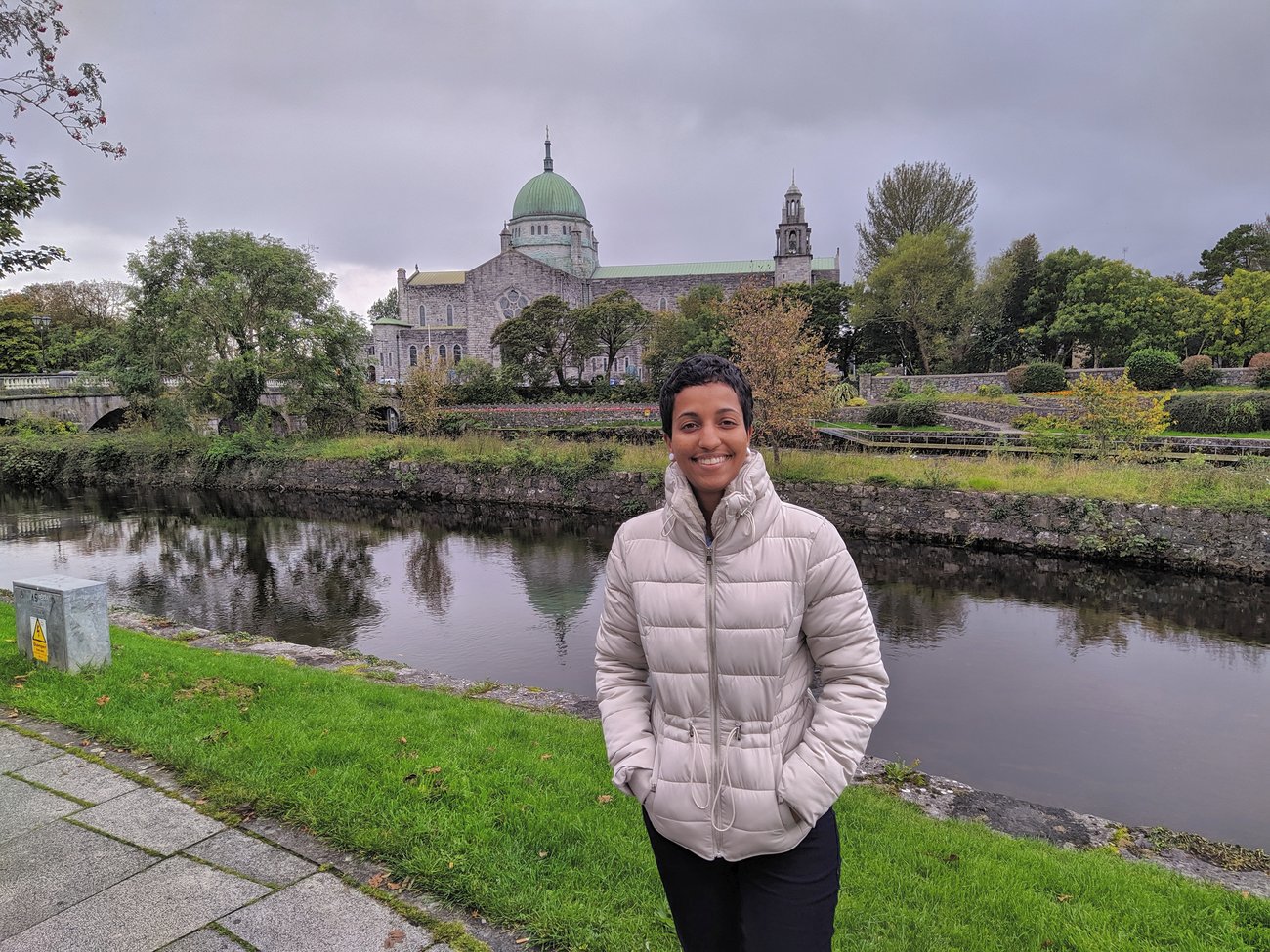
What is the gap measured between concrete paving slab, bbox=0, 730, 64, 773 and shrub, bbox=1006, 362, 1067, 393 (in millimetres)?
31389

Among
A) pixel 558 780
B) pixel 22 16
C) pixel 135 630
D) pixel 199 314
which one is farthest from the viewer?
pixel 199 314

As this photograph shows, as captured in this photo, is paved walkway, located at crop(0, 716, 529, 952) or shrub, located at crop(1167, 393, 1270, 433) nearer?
paved walkway, located at crop(0, 716, 529, 952)

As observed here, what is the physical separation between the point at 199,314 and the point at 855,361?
3499cm

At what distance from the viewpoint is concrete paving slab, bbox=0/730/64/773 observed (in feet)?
13.5

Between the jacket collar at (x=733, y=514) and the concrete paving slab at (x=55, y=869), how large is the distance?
3.08 metres

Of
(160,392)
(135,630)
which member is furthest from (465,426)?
(135,630)

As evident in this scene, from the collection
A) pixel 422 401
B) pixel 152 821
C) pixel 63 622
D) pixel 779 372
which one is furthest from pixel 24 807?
pixel 422 401

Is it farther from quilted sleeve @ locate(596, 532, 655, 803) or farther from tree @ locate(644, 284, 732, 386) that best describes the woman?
tree @ locate(644, 284, 732, 386)

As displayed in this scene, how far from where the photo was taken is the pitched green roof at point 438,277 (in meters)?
65.2

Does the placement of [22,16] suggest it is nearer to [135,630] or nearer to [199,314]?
[135,630]

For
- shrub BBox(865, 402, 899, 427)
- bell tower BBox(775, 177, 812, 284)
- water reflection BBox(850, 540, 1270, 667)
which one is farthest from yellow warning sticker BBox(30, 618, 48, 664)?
bell tower BBox(775, 177, 812, 284)

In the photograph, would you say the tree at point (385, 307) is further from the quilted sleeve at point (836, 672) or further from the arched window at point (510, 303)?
the quilted sleeve at point (836, 672)

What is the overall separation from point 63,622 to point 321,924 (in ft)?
14.2

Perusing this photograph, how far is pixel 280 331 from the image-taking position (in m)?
25.9
